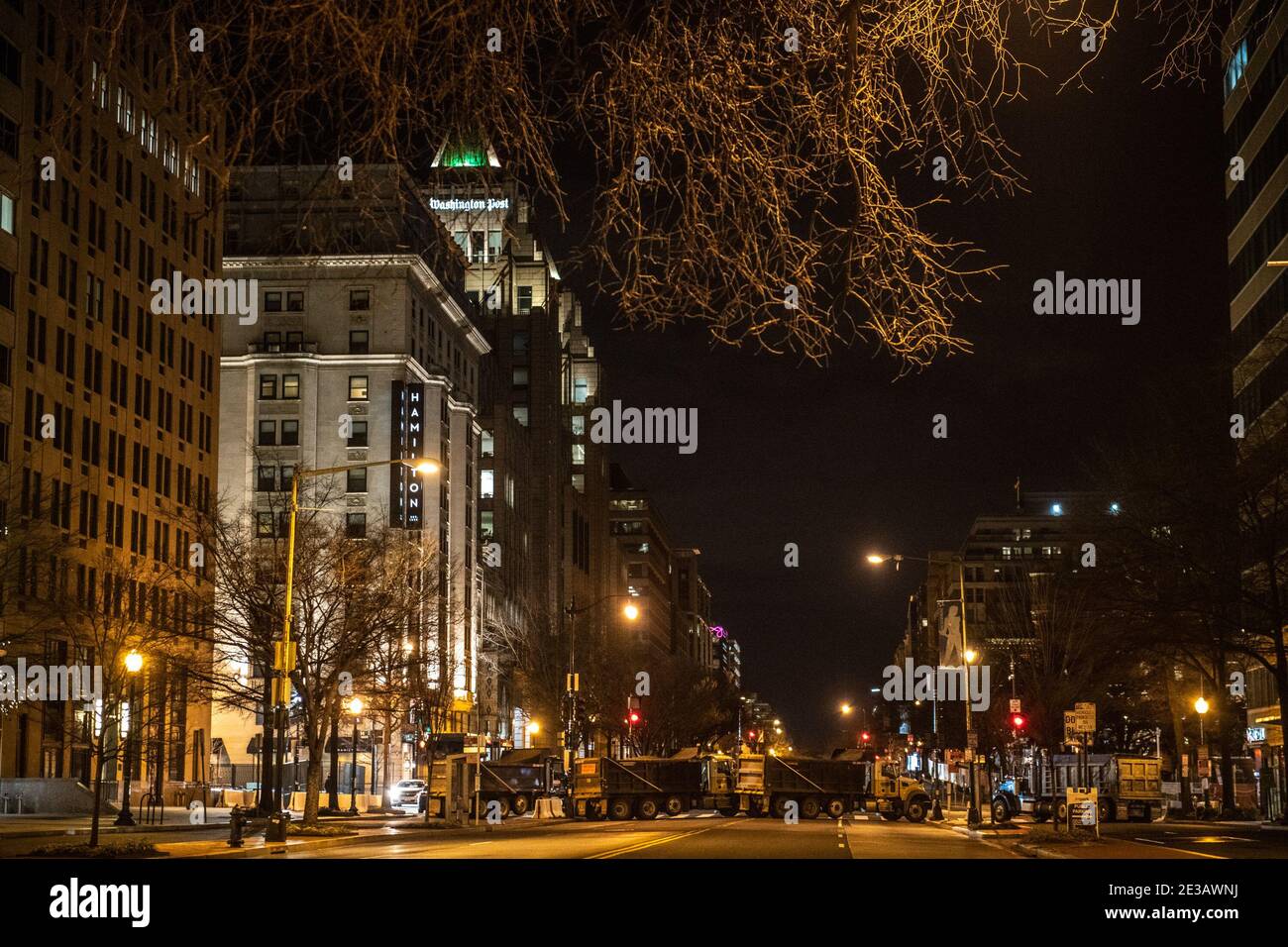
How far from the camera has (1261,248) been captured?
227ft

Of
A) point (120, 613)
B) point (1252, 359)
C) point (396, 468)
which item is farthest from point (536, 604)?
point (1252, 359)

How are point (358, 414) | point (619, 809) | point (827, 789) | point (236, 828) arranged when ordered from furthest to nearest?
1. point (358, 414)
2. point (827, 789)
3. point (619, 809)
4. point (236, 828)

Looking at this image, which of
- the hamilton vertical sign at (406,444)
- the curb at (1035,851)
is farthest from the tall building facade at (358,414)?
the curb at (1035,851)

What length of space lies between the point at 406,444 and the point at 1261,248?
59790 mm

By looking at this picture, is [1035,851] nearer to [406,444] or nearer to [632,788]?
[632,788]

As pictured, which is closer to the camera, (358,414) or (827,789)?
(827,789)

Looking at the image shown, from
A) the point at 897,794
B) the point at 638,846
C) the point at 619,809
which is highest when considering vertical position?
the point at 638,846

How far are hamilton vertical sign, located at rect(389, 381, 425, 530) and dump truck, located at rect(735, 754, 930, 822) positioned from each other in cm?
4683

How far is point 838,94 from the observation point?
298 inches

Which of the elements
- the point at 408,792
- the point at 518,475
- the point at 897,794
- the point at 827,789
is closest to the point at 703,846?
the point at 827,789

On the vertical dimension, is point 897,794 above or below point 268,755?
below

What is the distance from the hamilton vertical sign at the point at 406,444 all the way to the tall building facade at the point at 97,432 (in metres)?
17.3

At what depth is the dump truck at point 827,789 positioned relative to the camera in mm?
60312

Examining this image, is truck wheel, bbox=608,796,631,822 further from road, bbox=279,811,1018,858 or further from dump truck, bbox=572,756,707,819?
road, bbox=279,811,1018,858
